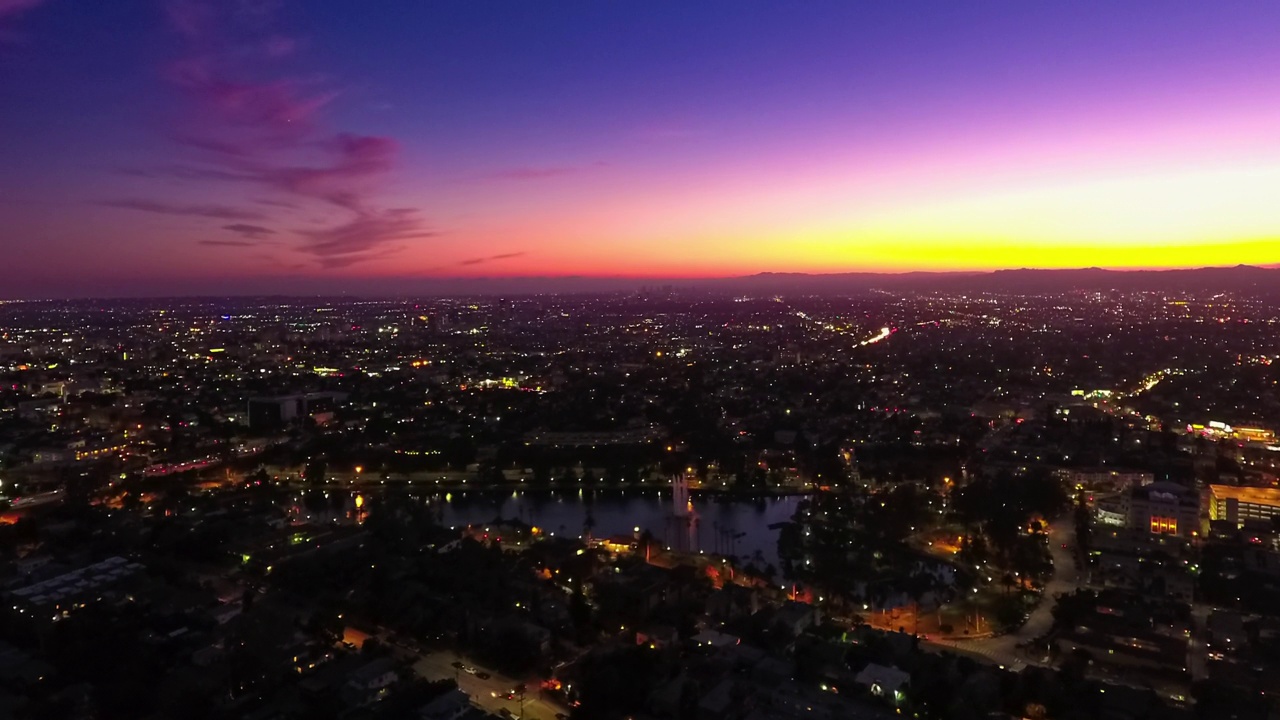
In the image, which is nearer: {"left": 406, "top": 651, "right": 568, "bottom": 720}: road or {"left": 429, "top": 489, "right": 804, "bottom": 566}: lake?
{"left": 406, "top": 651, "right": 568, "bottom": 720}: road

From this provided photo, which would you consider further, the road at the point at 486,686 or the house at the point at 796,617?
the house at the point at 796,617

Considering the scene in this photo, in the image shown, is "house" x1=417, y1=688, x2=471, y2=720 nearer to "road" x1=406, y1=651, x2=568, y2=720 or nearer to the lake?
"road" x1=406, y1=651, x2=568, y2=720

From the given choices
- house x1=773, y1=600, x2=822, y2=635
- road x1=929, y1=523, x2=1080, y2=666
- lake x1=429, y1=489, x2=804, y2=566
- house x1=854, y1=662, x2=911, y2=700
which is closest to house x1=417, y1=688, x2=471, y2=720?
house x1=773, y1=600, x2=822, y2=635

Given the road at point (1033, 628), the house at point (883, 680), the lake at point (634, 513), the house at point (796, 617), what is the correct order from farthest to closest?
the lake at point (634, 513) < the house at point (796, 617) < the road at point (1033, 628) < the house at point (883, 680)

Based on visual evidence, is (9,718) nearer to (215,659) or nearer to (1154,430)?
(215,659)

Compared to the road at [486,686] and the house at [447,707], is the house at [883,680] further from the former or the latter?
the house at [447,707]

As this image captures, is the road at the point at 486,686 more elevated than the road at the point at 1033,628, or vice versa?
the road at the point at 486,686

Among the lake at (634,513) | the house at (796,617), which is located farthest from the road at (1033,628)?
the lake at (634,513)

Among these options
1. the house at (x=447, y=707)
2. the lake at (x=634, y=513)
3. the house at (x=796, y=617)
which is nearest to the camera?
the house at (x=447, y=707)

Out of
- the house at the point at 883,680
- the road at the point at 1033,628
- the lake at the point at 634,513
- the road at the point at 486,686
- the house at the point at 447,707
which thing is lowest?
the lake at the point at 634,513
